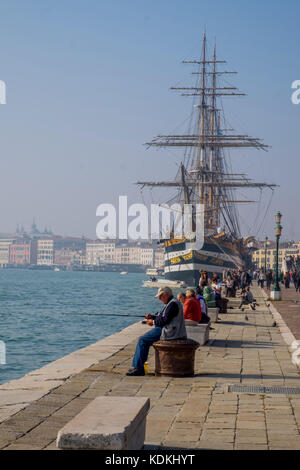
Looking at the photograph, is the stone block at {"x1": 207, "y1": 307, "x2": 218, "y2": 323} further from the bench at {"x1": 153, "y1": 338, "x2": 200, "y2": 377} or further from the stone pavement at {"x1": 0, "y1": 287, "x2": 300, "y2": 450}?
the bench at {"x1": 153, "y1": 338, "x2": 200, "y2": 377}

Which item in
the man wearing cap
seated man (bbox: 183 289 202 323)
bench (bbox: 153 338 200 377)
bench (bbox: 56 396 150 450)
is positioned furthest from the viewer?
seated man (bbox: 183 289 202 323)

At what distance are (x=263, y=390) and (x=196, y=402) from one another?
134 centimetres

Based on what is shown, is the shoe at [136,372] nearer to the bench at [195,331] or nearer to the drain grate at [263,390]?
the drain grate at [263,390]

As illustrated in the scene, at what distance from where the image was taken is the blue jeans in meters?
11.3

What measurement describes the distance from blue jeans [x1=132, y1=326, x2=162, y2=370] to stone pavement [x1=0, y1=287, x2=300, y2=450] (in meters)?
0.27

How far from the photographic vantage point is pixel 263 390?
9883mm

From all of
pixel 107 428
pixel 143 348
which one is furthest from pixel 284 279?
pixel 107 428

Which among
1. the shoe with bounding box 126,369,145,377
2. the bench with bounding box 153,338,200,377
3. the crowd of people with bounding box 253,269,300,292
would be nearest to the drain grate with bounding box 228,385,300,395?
the bench with bounding box 153,338,200,377

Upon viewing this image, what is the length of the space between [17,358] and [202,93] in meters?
Answer: 70.6

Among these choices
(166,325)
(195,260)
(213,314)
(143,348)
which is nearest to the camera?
(166,325)

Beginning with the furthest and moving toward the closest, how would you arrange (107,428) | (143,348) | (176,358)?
1. (143,348)
2. (176,358)
3. (107,428)

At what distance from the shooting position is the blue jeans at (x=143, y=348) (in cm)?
1130

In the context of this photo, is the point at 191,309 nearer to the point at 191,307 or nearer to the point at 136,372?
the point at 191,307
